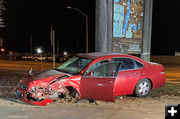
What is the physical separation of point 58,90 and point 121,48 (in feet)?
19.0

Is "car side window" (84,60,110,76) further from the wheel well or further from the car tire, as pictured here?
the car tire

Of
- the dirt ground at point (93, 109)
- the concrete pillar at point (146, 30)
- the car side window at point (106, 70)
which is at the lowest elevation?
the dirt ground at point (93, 109)

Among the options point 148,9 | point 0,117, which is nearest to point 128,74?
point 0,117

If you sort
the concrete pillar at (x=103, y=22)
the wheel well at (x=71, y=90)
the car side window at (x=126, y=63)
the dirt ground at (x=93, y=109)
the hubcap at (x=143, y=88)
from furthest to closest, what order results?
the concrete pillar at (x=103, y=22), the hubcap at (x=143, y=88), the car side window at (x=126, y=63), the wheel well at (x=71, y=90), the dirt ground at (x=93, y=109)

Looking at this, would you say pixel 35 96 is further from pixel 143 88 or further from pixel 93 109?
pixel 143 88

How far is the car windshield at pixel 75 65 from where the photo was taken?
619cm

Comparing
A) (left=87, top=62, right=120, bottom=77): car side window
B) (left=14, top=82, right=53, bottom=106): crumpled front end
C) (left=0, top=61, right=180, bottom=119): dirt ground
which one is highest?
(left=87, top=62, right=120, bottom=77): car side window

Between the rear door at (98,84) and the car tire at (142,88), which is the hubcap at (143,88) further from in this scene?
the rear door at (98,84)

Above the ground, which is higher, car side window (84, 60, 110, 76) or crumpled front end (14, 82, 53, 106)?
car side window (84, 60, 110, 76)

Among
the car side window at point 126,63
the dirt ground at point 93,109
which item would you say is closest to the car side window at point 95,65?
the car side window at point 126,63

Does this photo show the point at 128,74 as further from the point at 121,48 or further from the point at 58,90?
the point at 121,48

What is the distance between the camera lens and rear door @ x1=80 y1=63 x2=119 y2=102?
18.5 feet

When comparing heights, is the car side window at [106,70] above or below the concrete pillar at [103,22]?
below

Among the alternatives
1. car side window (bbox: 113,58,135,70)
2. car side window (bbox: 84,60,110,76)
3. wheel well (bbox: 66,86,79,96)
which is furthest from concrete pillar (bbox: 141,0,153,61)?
wheel well (bbox: 66,86,79,96)
